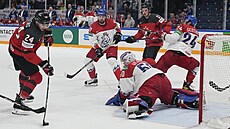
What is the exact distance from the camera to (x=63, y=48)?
13.1 meters

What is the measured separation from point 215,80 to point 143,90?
2.25 ft

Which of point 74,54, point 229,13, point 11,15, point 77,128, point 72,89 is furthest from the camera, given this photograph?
point 11,15

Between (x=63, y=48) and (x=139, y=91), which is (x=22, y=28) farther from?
(x=63, y=48)

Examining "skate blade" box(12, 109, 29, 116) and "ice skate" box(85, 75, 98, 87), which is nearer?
"skate blade" box(12, 109, 29, 116)

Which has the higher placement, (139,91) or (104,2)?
(104,2)

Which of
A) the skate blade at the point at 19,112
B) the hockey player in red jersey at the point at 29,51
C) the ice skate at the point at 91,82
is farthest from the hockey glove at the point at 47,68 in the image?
the ice skate at the point at 91,82

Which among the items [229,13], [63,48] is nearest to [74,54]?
[63,48]

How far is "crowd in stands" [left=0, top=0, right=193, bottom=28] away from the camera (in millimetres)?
13477

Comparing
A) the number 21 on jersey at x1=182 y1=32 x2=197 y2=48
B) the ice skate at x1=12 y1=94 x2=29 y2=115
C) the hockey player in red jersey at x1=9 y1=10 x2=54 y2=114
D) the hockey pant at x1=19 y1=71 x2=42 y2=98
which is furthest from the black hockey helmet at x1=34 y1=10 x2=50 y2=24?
the number 21 on jersey at x1=182 y1=32 x2=197 y2=48

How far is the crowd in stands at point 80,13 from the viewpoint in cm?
1348

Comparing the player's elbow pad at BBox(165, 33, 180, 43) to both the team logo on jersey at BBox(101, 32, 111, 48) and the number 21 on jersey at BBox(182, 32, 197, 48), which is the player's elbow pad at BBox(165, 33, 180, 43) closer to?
the number 21 on jersey at BBox(182, 32, 197, 48)

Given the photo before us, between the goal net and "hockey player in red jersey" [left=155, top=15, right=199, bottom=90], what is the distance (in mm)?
422

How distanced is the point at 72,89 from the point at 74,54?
5.00 metres

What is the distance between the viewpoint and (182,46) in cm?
555
